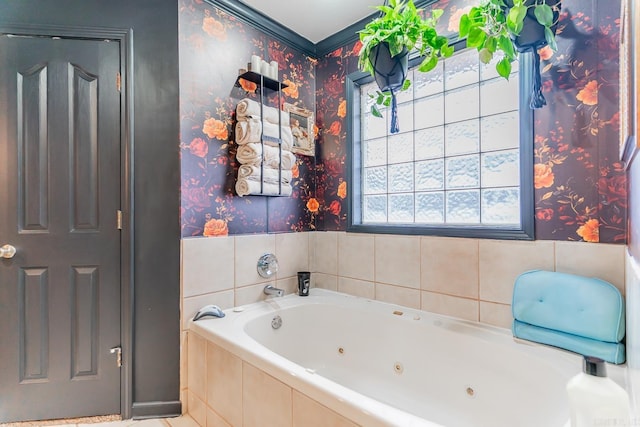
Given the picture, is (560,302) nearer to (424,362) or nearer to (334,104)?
(424,362)

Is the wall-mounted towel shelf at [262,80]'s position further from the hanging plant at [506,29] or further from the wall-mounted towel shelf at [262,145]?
the hanging plant at [506,29]

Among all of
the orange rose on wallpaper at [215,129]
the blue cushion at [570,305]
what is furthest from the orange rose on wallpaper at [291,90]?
the blue cushion at [570,305]

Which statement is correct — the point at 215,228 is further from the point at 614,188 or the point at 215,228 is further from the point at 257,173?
the point at 614,188

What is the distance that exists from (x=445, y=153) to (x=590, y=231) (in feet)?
2.70

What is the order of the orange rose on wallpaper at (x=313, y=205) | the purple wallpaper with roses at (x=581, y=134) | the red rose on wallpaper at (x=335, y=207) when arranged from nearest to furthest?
the purple wallpaper with roses at (x=581, y=134)
the red rose on wallpaper at (x=335, y=207)
the orange rose on wallpaper at (x=313, y=205)

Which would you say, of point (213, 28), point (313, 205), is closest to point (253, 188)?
point (313, 205)

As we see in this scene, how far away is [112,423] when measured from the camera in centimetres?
168

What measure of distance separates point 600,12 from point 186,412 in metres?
2.78

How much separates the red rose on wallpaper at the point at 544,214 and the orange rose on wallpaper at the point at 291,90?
1.75 metres

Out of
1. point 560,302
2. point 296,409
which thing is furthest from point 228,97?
point 560,302

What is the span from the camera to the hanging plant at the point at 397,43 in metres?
1.55

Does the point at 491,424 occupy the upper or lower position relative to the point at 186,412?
upper

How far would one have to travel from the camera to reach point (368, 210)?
7.66 ft

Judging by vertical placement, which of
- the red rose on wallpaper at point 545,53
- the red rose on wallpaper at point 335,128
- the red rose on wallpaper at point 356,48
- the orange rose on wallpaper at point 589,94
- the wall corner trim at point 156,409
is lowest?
the wall corner trim at point 156,409
